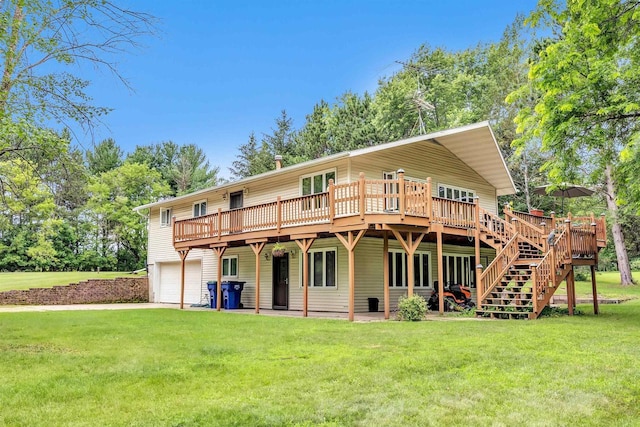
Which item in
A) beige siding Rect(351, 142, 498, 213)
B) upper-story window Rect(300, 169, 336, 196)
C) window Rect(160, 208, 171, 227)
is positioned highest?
beige siding Rect(351, 142, 498, 213)

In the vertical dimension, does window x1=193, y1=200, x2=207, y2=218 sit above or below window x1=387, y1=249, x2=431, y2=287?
above

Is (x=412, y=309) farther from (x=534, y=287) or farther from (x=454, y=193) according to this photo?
(x=454, y=193)

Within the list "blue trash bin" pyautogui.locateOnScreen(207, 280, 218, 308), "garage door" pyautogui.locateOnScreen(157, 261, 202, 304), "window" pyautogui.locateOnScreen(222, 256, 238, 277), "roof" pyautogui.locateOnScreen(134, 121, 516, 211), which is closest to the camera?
"roof" pyautogui.locateOnScreen(134, 121, 516, 211)

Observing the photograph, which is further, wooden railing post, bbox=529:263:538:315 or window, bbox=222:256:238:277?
window, bbox=222:256:238:277

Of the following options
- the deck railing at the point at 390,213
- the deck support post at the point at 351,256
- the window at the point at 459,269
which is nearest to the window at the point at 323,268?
the deck railing at the point at 390,213

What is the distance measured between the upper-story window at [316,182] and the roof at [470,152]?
0.55 m

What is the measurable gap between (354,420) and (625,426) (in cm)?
226

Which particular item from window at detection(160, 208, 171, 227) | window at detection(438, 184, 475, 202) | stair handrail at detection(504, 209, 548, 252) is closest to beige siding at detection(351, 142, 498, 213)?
window at detection(438, 184, 475, 202)

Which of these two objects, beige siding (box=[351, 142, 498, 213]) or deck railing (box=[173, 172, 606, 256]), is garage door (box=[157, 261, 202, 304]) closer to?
deck railing (box=[173, 172, 606, 256])

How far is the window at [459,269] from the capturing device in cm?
1898

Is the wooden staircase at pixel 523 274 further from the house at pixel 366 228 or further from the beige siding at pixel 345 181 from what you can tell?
the beige siding at pixel 345 181

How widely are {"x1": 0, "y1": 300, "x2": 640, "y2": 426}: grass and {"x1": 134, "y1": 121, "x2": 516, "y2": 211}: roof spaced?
24.6 feet

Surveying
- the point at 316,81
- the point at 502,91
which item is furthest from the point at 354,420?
the point at 316,81

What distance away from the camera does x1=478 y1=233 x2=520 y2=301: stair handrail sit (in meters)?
13.1
